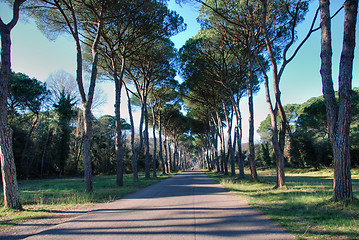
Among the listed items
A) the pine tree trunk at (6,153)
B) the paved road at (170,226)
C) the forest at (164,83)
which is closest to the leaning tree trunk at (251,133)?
the forest at (164,83)

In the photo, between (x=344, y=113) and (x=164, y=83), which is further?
(x=164, y=83)

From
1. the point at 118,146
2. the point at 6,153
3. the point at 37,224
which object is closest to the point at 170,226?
the point at 37,224

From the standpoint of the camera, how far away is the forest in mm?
6023

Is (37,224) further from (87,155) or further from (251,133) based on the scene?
(251,133)

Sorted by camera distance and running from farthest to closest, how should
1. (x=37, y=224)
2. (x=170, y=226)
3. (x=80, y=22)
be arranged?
(x=80, y=22) < (x=37, y=224) < (x=170, y=226)

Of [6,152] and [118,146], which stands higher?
[118,146]

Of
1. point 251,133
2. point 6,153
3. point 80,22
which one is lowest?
point 6,153

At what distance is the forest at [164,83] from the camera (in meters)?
6.02

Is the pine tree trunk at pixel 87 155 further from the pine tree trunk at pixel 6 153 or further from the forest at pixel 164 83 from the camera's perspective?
the pine tree trunk at pixel 6 153

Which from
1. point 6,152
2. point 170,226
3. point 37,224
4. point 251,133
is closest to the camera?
point 170,226

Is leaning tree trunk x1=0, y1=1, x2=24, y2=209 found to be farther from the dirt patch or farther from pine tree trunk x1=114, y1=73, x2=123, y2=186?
pine tree trunk x1=114, y1=73, x2=123, y2=186

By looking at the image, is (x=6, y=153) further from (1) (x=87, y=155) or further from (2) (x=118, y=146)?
(2) (x=118, y=146)

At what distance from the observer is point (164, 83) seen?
75.4 feet

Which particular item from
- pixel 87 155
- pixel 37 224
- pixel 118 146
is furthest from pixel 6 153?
pixel 118 146
